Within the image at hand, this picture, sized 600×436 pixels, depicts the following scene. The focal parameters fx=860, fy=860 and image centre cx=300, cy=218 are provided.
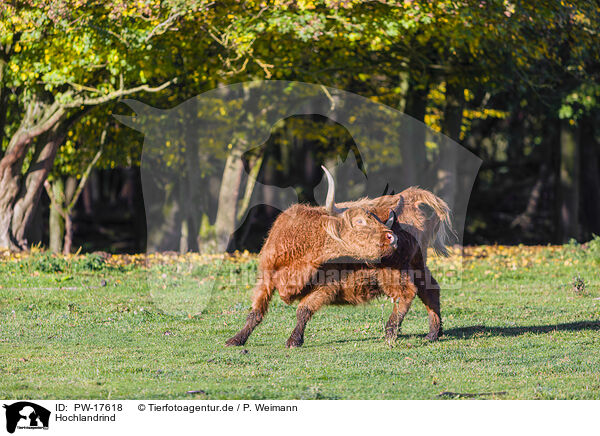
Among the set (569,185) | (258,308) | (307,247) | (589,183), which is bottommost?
(258,308)

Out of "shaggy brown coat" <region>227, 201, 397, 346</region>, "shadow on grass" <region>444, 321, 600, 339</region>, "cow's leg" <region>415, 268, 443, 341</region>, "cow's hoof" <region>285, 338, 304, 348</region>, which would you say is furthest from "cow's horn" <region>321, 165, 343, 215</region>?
"shadow on grass" <region>444, 321, 600, 339</region>

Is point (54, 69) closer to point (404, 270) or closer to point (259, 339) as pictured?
point (259, 339)

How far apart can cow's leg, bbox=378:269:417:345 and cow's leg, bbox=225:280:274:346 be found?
1.46 metres

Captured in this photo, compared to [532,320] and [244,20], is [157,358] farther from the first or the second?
[244,20]

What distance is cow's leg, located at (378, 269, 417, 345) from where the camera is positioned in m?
11.0

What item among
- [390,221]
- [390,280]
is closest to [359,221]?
[390,221]

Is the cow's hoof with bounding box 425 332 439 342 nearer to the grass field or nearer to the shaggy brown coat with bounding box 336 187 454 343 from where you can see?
the shaggy brown coat with bounding box 336 187 454 343

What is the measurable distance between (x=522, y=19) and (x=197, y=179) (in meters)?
10.1

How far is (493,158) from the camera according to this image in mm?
38156

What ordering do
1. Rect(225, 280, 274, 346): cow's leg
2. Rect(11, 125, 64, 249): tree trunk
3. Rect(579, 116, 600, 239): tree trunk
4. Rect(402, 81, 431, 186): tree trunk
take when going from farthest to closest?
Rect(579, 116, 600, 239): tree trunk → Rect(402, 81, 431, 186): tree trunk → Rect(11, 125, 64, 249): tree trunk → Rect(225, 280, 274, 346): cow's leg
